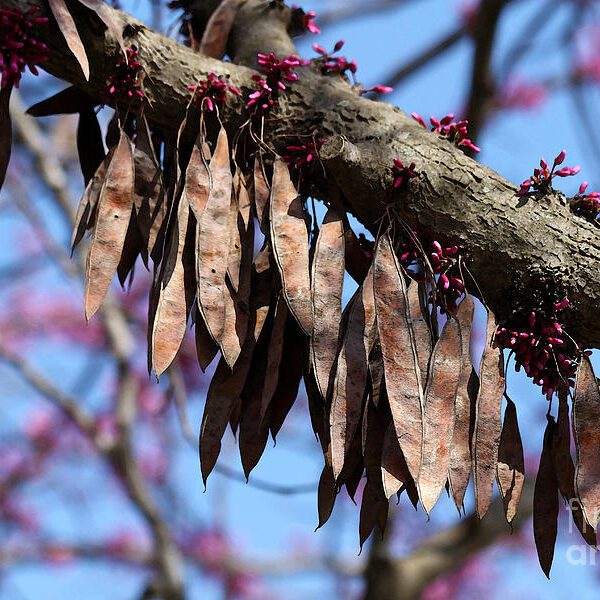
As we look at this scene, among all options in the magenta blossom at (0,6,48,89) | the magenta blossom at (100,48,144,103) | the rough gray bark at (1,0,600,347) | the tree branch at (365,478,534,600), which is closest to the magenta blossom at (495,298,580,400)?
the rough gray bark at (1,0,600,347)

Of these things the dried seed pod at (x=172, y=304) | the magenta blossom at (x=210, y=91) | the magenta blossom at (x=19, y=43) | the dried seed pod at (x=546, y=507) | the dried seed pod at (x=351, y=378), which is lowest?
the dried seed pod at (x=546, y=507)

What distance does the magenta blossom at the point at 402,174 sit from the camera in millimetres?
1691

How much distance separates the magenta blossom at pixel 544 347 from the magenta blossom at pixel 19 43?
3.35 ft

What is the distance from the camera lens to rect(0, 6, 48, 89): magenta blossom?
69.8 inches

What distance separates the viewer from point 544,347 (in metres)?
1.64

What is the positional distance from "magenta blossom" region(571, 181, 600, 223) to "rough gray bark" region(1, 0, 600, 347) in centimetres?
5

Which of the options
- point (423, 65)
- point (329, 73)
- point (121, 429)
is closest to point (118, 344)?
point (121, 429)

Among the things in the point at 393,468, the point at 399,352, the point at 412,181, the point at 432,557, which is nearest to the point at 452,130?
the point at 412,181

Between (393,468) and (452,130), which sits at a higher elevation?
(452,130)

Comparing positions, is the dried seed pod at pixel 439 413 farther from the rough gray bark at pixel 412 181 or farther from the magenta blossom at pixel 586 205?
the magenta blossom at pixel 586 205

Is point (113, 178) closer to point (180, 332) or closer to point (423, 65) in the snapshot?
point (180, 332)

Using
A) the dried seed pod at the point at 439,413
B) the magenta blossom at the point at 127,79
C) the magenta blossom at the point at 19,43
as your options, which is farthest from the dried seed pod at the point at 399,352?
the magenta blossom at the point at 19,43

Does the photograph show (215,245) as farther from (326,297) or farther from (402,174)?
(402,174)

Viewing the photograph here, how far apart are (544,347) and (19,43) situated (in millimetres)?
1126
